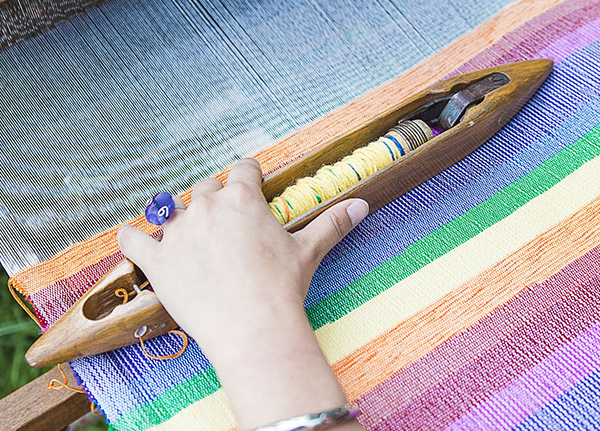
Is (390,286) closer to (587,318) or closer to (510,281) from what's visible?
(510,281)

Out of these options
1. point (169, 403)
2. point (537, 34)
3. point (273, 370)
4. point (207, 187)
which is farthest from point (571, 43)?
point (169, 403)

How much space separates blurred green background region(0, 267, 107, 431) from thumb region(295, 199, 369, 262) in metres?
1.07

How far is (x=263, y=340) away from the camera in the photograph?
2.32ft

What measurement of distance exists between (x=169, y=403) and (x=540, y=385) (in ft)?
1.84

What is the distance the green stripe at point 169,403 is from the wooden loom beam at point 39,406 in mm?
172

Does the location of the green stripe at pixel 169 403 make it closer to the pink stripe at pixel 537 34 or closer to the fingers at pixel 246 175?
the fingers at pixel 246 175

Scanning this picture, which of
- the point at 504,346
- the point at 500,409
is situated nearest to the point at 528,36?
the point at 504,346

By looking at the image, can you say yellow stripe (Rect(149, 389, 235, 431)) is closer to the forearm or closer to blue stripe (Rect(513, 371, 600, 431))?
the forearm

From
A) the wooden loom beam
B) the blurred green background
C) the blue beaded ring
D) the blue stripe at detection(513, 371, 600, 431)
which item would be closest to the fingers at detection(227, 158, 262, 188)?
the blue beaded ring

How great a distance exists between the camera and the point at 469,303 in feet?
2.94

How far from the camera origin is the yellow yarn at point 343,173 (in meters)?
0.92

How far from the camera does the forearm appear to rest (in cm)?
68

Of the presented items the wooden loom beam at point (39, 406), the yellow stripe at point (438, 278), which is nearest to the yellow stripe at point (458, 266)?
the yellow stripe at point (438, 278)

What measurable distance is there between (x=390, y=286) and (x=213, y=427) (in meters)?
0.37
